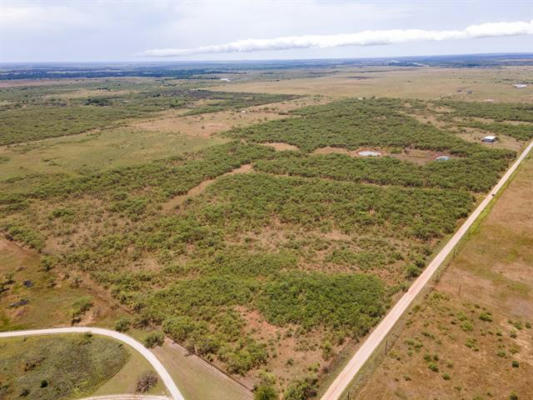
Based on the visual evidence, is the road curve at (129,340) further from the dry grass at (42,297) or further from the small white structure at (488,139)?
the small white structure at (488,139)

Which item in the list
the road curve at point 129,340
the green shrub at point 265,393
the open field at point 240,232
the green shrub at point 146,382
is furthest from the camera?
the open field at point 240,232

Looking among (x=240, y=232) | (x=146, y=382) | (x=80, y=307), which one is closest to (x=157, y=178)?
(x=240, y=232)

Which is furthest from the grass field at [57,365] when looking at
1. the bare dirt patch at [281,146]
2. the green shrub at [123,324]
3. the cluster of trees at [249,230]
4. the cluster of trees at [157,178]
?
the bare dirt patch at [281,146]

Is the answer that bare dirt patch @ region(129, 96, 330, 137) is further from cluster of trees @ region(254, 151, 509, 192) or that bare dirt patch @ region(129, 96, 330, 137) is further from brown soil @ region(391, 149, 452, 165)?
brown soil @ region(391, 149, 452, 165)

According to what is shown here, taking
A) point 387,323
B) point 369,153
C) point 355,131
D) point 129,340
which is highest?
point 355,131

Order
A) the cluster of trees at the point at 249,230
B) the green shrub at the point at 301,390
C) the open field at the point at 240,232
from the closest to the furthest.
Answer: the green shrub at the point at 301,390 < the open field at the point at 240,232 < the cluster of trees at the point at 249,230

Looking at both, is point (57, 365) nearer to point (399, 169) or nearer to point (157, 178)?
point (157, 178)

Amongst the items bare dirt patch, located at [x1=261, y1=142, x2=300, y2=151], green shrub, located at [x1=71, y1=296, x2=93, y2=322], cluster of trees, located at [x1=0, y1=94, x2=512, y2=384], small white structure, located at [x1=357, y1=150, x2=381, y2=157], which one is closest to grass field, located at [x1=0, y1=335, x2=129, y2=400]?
green shrub, located at [x1=71, y1=296, x2=93, y2=322]
